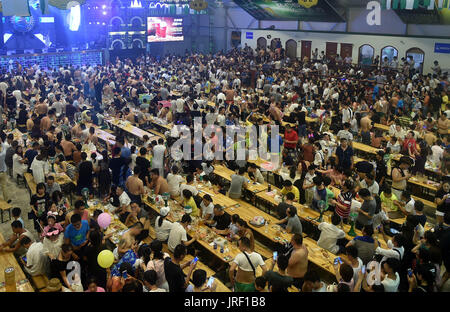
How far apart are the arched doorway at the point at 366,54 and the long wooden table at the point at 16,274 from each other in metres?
24.9

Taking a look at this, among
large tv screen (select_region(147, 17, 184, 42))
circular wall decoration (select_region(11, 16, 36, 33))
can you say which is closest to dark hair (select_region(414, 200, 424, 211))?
circular wall decoration (select_region(11, 16, 36, 33))

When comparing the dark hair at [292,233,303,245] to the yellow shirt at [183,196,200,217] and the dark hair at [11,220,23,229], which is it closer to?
the yellow shirt at [183,196,200,217]

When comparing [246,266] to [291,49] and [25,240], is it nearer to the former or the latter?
[25,240]

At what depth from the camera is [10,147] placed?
1155cm

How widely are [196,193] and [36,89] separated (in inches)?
542

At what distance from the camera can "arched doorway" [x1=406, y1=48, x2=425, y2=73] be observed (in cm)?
2448

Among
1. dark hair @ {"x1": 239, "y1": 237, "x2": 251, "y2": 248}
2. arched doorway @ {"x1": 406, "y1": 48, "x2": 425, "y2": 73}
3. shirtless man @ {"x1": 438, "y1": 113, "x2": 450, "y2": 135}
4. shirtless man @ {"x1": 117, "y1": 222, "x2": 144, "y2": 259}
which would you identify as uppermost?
arched doorway @ {"x1": 406, "y1": 48, "x2": 425, "y2": 73}

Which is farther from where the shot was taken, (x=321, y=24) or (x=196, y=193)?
(x=321, y=24)

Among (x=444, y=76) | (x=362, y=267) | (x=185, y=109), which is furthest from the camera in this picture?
(x=444, y=76)

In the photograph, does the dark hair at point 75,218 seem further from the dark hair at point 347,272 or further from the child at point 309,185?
the child at point 309,185

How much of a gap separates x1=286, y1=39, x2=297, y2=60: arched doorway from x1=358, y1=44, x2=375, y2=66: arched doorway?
18.8ft

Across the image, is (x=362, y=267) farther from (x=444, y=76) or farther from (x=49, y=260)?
(x=444, y=76)

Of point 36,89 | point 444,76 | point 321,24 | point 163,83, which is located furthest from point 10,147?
point 321,24
